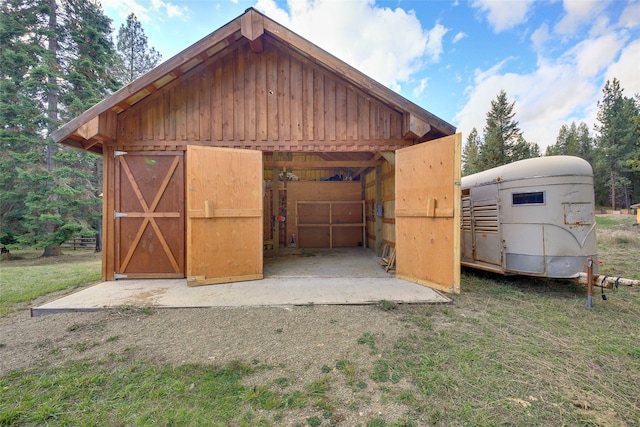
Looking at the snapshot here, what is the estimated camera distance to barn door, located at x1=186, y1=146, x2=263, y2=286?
4578 mm

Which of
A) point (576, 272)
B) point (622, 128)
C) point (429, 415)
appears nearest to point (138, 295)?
point (429, 415)

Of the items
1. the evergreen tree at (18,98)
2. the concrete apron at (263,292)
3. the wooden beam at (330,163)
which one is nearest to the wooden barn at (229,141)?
the concrete apron at (263,292)

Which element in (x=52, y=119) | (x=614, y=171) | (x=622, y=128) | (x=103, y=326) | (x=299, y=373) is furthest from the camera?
(x=614, y=171)

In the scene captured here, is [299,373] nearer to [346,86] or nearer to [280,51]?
[346,86]

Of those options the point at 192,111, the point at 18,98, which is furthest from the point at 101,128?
the point at 18,98

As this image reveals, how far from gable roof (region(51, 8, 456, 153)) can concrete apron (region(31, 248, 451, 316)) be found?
9.03ft

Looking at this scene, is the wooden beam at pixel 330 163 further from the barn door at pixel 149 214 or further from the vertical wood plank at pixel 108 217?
the vertical wood plank at pixel 108 217

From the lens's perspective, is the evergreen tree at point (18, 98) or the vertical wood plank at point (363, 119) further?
the evergreen tree at point (18, 98)

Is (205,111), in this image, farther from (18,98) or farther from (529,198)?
(18,98)

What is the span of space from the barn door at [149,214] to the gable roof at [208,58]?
709 mm

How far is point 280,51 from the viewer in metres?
5.28

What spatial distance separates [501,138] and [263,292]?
1162 inches

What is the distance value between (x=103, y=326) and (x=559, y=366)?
4750 millimetres

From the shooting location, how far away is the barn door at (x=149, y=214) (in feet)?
16.6
